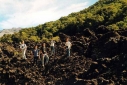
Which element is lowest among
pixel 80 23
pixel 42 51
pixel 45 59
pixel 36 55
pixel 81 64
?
pixel 81 64

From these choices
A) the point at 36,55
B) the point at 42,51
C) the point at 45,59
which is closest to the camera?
the point at 45,59

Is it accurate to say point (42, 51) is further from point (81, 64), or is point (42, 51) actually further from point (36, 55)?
point (81, 64)

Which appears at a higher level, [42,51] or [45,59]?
[42,51]

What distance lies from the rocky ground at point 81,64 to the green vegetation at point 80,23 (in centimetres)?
146

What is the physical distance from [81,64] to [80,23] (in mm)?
5581

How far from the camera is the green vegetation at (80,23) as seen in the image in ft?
93.4

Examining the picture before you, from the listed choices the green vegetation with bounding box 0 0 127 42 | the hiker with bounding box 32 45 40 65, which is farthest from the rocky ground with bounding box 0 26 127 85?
the green vegetation with bounding box 0 0 127 42

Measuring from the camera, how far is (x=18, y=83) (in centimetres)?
2520

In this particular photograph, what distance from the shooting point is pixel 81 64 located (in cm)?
2436

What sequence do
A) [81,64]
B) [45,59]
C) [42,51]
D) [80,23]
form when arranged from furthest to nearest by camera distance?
[80,23]
[42,51]
[45,59]
[81,64]

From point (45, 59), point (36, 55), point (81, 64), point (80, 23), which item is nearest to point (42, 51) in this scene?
point (36, 55)

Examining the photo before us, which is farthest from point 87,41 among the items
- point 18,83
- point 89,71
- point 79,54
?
point 18,83

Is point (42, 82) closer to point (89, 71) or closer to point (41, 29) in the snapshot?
point (89, 71)

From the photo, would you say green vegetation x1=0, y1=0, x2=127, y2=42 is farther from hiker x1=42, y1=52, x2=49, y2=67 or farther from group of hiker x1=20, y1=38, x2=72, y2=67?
hiker x1=42, y1=52, x2=49, y2=67
